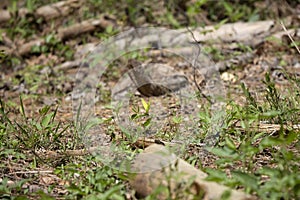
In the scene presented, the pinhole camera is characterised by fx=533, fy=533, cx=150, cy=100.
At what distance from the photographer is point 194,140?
115 inches

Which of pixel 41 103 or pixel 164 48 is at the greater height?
pixel 164 48

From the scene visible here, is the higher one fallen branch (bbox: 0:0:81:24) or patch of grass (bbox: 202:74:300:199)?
fallen branch (bbox: 0:0:81:24)

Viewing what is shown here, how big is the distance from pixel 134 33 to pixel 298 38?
64.3 inches

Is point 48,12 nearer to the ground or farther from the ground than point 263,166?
farther from the ground

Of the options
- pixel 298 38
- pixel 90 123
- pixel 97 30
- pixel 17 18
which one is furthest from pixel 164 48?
pixel 90 123

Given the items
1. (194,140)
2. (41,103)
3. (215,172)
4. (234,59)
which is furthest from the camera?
(234,59)

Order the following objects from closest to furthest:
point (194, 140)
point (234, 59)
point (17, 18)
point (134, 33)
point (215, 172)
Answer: point (215, 172) → point (194, 140) → point (234, 59) → point (134, 33) → point (17, 18)

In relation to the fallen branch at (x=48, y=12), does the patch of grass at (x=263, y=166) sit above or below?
below

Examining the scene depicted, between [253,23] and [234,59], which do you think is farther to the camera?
[253,23]

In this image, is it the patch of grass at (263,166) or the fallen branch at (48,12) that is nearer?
the patch of grass at (263,166)

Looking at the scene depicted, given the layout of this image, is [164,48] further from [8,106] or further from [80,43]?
[8,106]

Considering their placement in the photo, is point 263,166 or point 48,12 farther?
point 48,12

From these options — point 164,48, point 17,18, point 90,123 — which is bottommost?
point 90,123

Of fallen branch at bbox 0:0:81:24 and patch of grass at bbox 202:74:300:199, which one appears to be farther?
fallen branch at bbox 0:0:81:24
